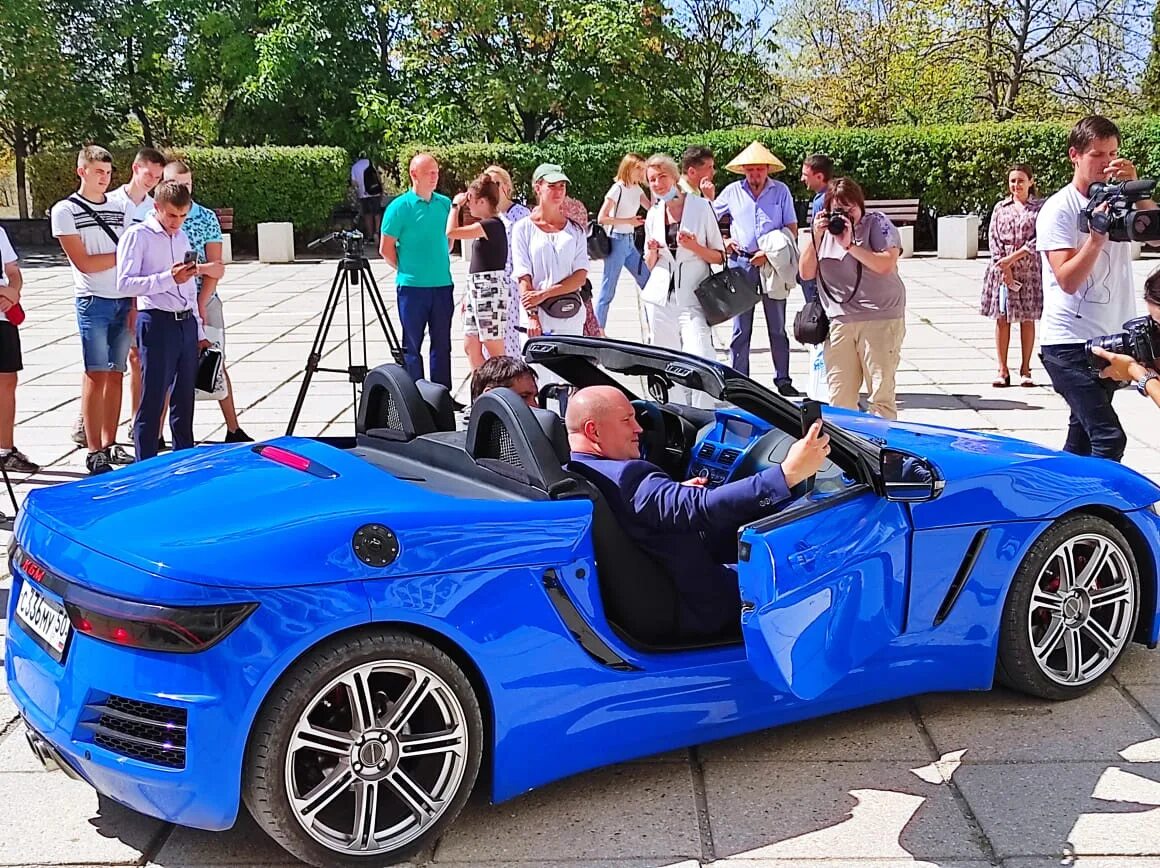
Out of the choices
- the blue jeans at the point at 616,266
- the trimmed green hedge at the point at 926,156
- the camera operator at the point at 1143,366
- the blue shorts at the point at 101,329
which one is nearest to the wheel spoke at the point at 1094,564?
the camera operator at the point at 1143,366

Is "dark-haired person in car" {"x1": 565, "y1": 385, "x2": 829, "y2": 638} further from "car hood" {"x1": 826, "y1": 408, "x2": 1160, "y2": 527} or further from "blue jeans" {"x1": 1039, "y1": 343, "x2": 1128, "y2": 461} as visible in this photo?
"blue jeans" {"x1": 1039, "y1": 343, "x2": 1128, "y2": 461}

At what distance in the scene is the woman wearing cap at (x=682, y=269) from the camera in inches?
363

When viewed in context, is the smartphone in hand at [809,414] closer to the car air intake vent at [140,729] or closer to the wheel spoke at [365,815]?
the wheel spoke at [365,815]

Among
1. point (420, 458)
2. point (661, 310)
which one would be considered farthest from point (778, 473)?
point (661, 310)

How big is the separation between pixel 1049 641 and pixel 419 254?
6101 mm

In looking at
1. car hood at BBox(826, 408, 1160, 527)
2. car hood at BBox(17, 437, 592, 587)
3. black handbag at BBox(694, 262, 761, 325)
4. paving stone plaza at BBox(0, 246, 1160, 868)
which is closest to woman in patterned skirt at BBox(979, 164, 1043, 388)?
black handbag at BBox(694, 262, 761, 325)

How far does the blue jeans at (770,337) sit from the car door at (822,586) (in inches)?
249

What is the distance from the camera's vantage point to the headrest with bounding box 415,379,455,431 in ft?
15.3

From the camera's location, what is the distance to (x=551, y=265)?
908 centimetres

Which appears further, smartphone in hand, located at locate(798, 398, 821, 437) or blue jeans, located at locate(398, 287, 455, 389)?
blue jeans, located at locate(398, 287, 455, 389)

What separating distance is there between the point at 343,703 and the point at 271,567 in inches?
16.1

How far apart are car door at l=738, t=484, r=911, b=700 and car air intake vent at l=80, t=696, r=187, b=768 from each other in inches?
60.9

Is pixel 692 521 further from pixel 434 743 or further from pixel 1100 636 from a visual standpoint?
pixel 1100 636

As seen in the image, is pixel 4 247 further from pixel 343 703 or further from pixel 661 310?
pixel 343 703
